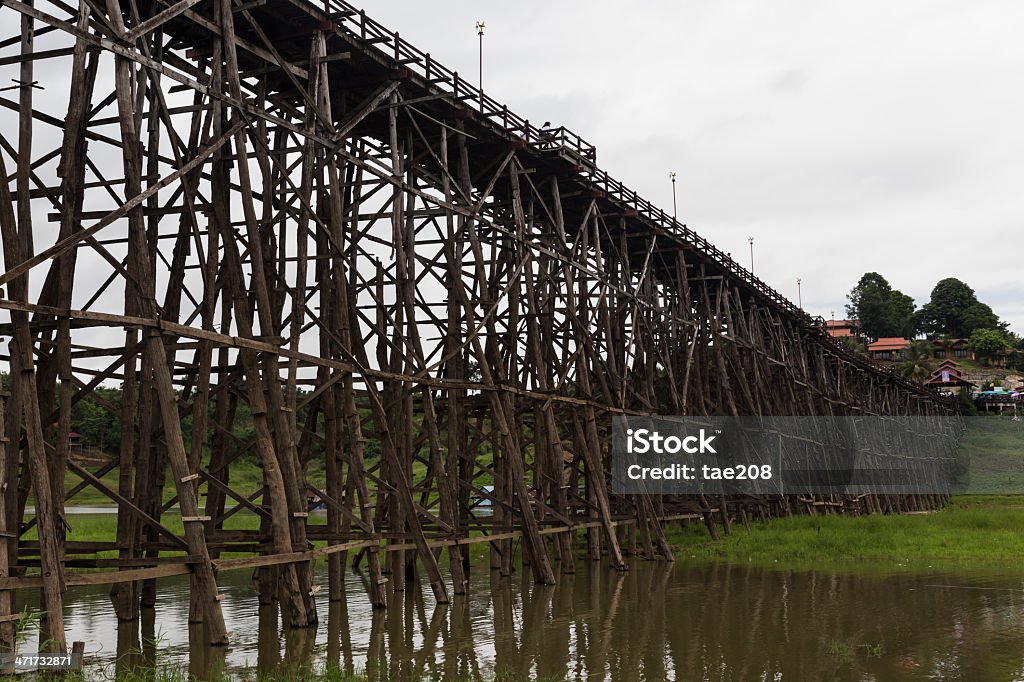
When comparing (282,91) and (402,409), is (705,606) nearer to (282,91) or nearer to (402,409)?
(402,409)

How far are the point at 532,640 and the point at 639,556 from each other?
36.4 ft

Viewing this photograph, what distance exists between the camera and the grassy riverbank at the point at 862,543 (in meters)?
23.0

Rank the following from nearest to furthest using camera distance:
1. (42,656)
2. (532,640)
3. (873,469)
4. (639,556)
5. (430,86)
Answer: (42,656) < (532,640) < (430,86) < (639,556) < (873,469)

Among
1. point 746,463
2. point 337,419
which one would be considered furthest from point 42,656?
point 746,463

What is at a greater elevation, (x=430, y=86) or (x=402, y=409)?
(x=430, y=86)

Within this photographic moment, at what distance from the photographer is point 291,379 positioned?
13664 millimetres

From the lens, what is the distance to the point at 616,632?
44.1 feet

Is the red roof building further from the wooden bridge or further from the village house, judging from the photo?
the wooden bridge

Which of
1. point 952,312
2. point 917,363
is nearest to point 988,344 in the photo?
point 952,312

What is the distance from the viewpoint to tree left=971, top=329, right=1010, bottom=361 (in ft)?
370

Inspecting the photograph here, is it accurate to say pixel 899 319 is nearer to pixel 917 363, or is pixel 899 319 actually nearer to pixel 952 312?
pixel 952 312

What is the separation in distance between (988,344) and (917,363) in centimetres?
2587

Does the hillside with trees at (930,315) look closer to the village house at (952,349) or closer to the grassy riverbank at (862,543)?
the village house at (952,349)

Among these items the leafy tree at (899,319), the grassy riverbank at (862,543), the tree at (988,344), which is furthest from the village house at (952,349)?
the grassy riverbank at (862,543)
